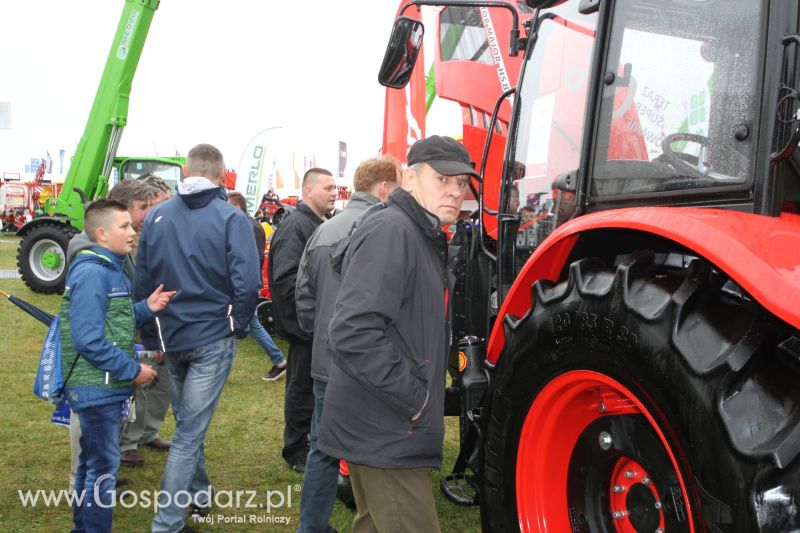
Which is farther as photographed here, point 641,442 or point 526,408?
point 526,408

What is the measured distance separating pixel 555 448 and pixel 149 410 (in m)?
3.04

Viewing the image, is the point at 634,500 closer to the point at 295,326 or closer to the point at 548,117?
the point at 548,117

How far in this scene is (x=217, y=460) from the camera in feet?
14.1

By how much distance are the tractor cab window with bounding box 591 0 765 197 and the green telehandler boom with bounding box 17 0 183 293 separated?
10.1 meters

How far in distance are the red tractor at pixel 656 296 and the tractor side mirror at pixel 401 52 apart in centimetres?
48

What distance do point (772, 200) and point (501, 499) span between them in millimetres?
1257

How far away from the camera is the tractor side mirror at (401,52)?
10.4 feet

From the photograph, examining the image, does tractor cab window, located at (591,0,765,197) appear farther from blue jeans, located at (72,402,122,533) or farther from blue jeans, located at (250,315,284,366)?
blue jeans, located at (250,315,284,366)

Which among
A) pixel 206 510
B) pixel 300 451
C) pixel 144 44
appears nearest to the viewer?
pixel 206 510

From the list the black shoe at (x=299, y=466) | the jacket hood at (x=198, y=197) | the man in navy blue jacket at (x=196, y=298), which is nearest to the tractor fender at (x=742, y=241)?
the man in navy blue jacket at (x=196, y=298)

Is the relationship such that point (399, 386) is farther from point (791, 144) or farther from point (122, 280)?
point (122, 280)

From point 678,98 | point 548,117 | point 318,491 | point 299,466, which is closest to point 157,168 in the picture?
point 299,466

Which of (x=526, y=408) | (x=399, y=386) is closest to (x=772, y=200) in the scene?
(x=526, y=408)

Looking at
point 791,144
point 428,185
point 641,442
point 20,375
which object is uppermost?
point 791,144
